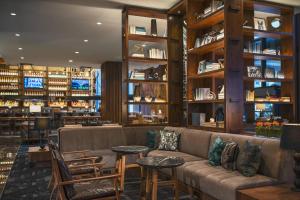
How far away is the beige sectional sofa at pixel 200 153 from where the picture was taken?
3.20m

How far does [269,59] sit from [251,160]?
101 inches

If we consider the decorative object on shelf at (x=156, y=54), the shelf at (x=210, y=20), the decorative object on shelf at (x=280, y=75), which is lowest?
the decorative object on shelf at (x=280, y=75)

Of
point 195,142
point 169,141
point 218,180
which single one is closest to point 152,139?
point 169,141

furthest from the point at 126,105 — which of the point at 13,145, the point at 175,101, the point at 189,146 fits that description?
the point at 13,145

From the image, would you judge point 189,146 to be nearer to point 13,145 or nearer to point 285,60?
point 285,60

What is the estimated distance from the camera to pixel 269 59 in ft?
17.3

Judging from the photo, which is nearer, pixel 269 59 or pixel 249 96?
pixel 249 96

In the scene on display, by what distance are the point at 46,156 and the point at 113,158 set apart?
2.13 metres

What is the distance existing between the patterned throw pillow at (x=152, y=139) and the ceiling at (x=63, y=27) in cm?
259

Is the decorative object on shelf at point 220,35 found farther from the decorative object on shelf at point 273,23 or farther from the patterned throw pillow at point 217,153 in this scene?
the patterned throw pillow at point 217,153

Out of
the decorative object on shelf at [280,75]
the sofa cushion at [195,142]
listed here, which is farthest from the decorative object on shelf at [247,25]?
the sofa cushion at [195,142]

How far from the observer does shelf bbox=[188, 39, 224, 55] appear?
4.86m

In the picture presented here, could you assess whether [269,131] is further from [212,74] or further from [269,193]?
[212,74]

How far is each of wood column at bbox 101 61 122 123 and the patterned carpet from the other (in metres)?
6.85
